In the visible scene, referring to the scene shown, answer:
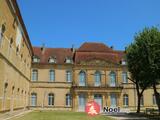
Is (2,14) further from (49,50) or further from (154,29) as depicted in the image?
(49,50)

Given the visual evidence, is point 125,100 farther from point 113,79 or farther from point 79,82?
point 79,82

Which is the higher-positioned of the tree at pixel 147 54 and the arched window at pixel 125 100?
the tree at pixel 147 54

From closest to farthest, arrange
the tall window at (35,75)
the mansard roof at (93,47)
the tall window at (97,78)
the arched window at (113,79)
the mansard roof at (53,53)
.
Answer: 1. the tall window at (35,75)
2. the tall window at (97,78)
3. the arched window at (113,79)
4. the mansard roof at (53,53)
5. the mansard roof at (93,47)

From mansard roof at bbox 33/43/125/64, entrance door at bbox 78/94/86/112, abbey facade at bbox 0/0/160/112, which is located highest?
mansard roof at bbox 33/43/125/64

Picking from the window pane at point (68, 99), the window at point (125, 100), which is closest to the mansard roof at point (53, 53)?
the window pane at point (68, 99)

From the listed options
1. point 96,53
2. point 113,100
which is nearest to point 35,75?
point 96,53

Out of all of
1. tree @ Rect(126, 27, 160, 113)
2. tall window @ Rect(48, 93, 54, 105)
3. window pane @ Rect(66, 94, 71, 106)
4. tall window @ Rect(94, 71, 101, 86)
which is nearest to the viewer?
tree @ Rect(126, 27, 160, 113)

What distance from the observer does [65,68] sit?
4072cm

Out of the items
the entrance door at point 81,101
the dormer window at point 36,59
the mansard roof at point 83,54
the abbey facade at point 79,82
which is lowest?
the entrance door at point 81,101

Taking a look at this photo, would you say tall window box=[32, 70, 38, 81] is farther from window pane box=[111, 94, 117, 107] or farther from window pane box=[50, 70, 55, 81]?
window pane box=[111, 94, 117, 107]

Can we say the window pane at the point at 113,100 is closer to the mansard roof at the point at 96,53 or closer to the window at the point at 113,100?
the window at the point at 113,100

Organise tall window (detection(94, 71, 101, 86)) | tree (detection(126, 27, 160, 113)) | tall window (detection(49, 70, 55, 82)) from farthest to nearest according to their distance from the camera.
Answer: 1. tall window (detection(94, 71, 101, 86))
2. tall window (detection(49, 70, 55, 82))
3. tree (detection(126, 27, 160, 113))

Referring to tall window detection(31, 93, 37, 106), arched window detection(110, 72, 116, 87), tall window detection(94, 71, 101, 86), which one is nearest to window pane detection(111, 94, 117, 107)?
arched window detection(110, 72, 116, 87)

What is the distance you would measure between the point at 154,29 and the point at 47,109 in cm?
2072
